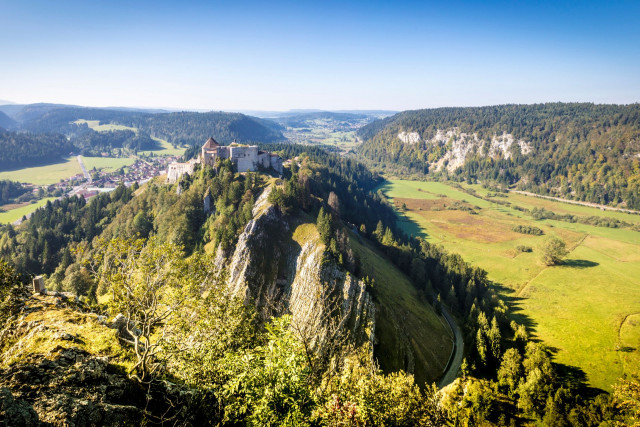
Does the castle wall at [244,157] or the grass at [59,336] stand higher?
the castle wall at [244,157]

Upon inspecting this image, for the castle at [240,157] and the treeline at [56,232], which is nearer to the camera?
the castle at [240,157]

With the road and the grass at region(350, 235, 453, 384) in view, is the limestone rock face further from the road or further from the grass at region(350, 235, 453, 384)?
the road

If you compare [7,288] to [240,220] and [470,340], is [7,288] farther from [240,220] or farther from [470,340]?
[470,340]

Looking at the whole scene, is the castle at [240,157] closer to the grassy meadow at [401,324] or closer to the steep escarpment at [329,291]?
the steep escarpment at [329,291]

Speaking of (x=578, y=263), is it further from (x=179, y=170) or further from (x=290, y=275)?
(x=179, y=170)

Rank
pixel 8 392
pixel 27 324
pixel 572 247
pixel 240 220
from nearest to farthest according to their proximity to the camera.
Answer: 1. pixel 8 392
2. pixel 27 324
3. pixel 240 220
4. pixel 572 247

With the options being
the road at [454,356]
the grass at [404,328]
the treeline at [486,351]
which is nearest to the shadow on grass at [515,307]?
the treeline at [486,351]

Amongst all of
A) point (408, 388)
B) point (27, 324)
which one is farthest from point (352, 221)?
point (27, 324)
